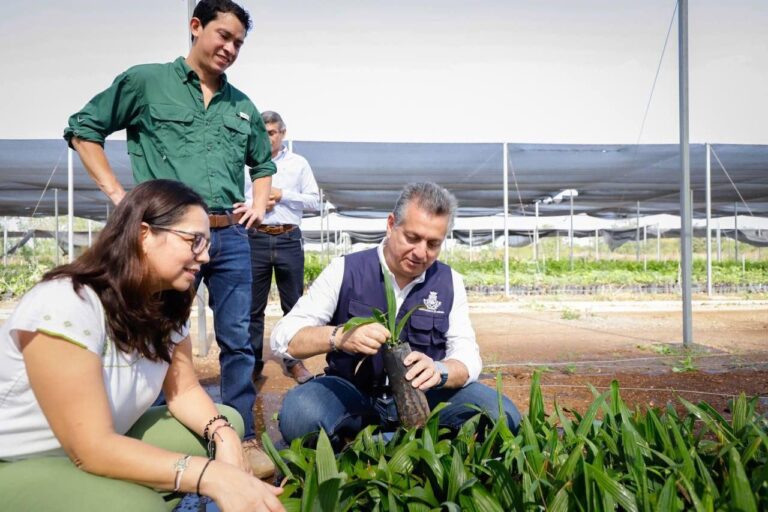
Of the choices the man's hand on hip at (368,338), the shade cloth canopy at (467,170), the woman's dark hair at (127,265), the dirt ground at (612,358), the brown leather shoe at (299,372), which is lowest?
the dirt ground at (612,358)

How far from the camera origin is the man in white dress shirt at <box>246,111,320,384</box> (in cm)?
392

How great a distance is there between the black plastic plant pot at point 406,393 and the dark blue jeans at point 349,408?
0.60 feet

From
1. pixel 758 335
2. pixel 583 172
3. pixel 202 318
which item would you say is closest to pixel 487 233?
pixel 583 172

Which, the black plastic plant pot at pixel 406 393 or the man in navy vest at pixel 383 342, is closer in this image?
the black plastic plant pot at pixel 406 393

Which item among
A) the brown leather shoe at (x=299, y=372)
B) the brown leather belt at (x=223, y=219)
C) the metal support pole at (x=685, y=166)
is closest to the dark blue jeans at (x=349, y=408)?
the brown leather belt at (x=223, y=219)

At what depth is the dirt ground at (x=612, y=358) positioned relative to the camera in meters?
3.40

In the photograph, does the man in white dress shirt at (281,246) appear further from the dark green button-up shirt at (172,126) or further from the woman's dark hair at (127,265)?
the woman's dark hair at (127,265)

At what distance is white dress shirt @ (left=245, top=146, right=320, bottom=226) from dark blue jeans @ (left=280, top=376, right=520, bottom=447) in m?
2.02

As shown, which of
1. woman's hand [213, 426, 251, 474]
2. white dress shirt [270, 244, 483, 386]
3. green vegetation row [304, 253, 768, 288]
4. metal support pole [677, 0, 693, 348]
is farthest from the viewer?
green vegetation row [304, 253, 768, 288]

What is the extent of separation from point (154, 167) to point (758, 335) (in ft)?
20.2

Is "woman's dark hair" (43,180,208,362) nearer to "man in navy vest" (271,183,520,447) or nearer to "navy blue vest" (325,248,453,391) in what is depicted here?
"man in navy vest" (271,183,520,447)

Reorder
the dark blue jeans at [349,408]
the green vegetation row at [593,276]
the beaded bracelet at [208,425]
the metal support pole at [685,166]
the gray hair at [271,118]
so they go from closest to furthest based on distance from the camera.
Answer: the beaded bracelet at [208,425], the dark blue jeans at [349,408], the gray hair at [271,118], the metal support pole at [685,166], the green vegetation row at [593,276]

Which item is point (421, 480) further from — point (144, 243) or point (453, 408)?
point (144, 243)

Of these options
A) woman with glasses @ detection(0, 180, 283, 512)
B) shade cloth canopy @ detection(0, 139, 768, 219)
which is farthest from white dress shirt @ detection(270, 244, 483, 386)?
shade cloth canopy @ detection(0, 139, 768, 219)
